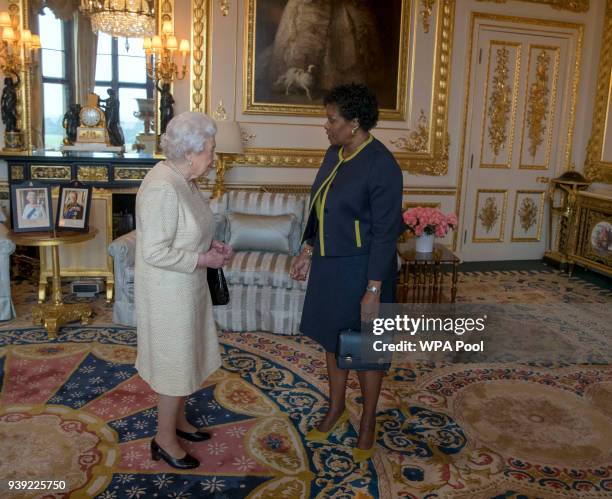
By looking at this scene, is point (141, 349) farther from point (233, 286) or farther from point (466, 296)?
point (466, 296)

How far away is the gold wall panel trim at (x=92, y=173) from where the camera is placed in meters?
5.48

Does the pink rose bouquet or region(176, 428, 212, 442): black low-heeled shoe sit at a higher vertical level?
the pink rose bouquet

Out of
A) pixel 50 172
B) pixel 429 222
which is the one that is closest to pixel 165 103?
pixel 50 172

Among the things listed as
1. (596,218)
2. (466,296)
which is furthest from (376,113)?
(596,218)

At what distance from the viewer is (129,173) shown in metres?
5.57

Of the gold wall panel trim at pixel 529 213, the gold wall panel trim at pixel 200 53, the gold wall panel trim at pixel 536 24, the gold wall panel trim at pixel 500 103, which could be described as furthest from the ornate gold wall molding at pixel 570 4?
the gold wall panel trim at pixel 200 53

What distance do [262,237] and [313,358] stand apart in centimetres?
112

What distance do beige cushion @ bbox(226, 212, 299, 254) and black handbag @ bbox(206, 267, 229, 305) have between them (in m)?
1.97

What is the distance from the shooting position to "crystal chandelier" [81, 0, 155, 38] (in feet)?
15.7

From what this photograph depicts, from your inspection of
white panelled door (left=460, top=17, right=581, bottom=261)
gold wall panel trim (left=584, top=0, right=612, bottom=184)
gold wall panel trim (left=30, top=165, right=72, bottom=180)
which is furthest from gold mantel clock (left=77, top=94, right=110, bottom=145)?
gold wall panel trim (left=584, top=0, right=612, bottom=184)

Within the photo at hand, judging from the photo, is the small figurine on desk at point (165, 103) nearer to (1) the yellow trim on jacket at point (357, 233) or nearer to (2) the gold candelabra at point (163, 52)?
(2) the gold candelabra at point (163, 52)

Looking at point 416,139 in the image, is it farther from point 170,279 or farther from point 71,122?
point 170,279

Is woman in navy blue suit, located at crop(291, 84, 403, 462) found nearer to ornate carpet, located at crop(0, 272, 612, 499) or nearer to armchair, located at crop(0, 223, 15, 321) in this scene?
ornate carpet, located at crop(0, 272, 612, 499)

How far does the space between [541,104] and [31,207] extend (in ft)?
18.8
